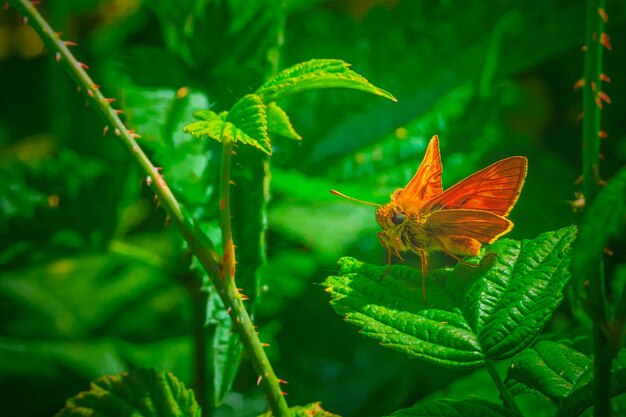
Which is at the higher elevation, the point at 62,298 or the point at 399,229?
the point at 62,298

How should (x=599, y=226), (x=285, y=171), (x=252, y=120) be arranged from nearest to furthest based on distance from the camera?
(x=599, y=226) → (x=252, y=120) → (x=285, y=171)

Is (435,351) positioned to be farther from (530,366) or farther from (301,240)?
(301,240)

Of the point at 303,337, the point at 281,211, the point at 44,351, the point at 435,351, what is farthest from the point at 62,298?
the point at 435,351

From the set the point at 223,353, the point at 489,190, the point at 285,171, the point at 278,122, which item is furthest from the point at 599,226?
the point at 285,171

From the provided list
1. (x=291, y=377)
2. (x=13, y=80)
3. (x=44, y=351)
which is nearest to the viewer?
(x=291, y=377)

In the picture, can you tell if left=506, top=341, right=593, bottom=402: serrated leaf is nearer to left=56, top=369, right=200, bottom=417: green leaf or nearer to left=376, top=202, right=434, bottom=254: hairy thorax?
left=376, top=202, right=434, bottom=254: hairy thorax

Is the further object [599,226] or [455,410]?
[455,410]

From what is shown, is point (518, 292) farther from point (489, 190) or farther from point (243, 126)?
point (243, 126)
